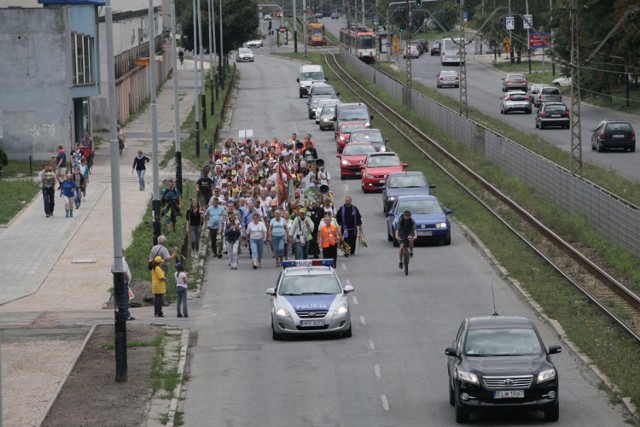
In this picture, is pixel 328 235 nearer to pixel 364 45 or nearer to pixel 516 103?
pixel 516 103

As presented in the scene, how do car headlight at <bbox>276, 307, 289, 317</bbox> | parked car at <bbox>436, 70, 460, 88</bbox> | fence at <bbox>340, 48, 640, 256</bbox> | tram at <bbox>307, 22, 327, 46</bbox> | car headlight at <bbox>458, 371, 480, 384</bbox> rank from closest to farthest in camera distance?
car headlight at <bbox>458, 371, 480, 384</bbox>
car headlight at <bbox>276, 307, 289, 317</bbox>
fence at <bbox>340, 48, 640, 256</bbox>
parked car at <bbox>436, 70, 460, 88</bbox>
tram at <bbox>307, 22, 327, 46</bbox>

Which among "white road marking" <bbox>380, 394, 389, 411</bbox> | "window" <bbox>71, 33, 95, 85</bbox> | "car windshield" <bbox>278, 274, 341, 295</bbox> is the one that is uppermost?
"window" <bbox>71, 33, 95, 85</bbox>

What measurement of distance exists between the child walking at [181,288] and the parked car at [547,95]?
56.4 metres

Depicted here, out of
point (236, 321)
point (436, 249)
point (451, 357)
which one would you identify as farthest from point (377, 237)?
point (451, 357)

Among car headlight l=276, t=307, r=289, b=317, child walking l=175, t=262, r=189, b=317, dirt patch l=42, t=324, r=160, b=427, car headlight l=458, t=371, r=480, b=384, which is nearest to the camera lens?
car headlight l=458, t=371, r=480, b=384

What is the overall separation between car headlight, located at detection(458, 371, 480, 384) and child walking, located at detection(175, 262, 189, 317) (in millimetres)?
9931

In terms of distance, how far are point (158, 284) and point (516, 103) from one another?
55672mm

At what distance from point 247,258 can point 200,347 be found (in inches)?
423

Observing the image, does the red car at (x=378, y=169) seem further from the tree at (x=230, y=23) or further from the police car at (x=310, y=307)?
the tree at (x=230, y=23)

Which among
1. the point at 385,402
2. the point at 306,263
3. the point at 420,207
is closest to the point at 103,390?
the point at 385,402

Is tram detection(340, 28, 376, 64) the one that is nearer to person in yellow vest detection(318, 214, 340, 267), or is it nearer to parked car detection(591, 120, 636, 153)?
parked car detection(591, 120, 636, 153)

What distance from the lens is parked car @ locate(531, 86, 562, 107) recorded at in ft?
269

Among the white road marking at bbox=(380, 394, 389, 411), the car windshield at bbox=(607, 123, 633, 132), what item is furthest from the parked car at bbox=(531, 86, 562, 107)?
the white road marking at bbox=(380, 394, 389, 411)

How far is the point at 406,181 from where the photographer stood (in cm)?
4256
